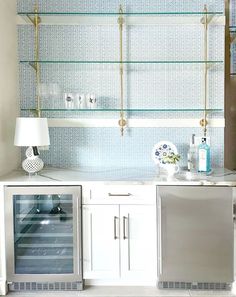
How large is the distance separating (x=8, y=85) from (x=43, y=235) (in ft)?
3.99

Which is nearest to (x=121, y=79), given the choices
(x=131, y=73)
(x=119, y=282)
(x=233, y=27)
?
(x=131, y=73)

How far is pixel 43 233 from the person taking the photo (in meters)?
2.74

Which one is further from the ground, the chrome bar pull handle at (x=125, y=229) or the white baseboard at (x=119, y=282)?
the chrome bar pull handle at (x=125, y=229)

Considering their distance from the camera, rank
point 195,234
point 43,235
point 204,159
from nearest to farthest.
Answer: point 195,234, point 43,235, point 204,159

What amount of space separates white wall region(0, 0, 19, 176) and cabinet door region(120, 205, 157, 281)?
1.04 metres

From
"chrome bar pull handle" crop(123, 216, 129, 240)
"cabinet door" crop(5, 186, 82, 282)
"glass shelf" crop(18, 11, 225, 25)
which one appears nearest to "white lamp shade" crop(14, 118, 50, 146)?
"cabinet door" crop(5, 186, 82, 282)

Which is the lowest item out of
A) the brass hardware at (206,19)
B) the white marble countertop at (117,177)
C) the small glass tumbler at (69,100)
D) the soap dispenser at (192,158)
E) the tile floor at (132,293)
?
the tile floor at (132,293)

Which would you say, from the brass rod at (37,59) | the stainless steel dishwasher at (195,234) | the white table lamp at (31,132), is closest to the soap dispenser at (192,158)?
the stainless steel dishwasher at (195,234)

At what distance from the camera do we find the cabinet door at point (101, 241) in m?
2.67

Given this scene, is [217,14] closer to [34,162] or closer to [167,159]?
[167,159]

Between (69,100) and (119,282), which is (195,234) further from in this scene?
(69,100)

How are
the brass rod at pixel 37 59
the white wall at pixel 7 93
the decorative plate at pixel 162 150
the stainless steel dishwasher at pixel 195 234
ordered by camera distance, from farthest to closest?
the brass rod at pixel 37 59
the decorative plate at pixel 162 150
the white wall at pixel 7 93
the stainless steel dishwasher at pixel 195 234

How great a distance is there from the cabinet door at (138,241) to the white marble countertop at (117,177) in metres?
0.21

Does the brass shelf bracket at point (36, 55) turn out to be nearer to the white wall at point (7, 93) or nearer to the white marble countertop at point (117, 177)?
the white wall at point (7, 93)
